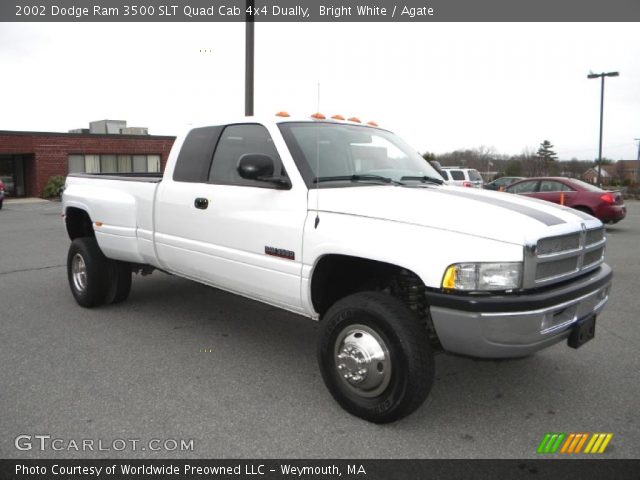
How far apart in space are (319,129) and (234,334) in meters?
2.12

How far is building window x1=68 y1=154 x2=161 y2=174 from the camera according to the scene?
29453 mm

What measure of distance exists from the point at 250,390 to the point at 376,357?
108cm

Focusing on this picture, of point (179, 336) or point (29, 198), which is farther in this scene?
point (29, 198)

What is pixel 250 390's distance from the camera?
12.7 ft

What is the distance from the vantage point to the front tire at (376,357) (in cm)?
315

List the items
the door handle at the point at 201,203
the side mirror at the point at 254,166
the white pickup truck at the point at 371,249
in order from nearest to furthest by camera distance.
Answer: the white pickup truck at the point at 371,249, the side mirror at the point at 254,166, the door handle at the point at 201,203

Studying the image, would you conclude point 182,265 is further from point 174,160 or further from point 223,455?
point 223,455

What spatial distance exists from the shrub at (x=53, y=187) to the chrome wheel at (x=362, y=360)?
2780cm

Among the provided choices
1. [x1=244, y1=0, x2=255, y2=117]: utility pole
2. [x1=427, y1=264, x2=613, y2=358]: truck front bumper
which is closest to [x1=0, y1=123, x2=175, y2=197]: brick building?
[x1=244, y1=0, x2=255, y2=117]: utility pole

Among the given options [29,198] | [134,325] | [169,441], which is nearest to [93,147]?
[29,198]

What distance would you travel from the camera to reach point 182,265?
4.80m

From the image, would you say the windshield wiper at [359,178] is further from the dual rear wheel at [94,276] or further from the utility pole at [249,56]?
the utility pole at [249,56]
